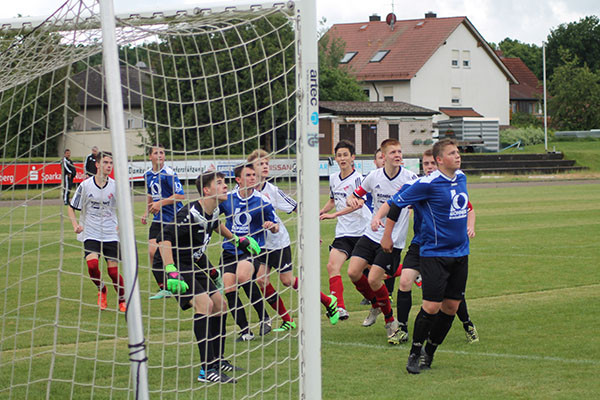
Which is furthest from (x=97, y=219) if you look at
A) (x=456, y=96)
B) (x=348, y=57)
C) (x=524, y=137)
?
(x=348, y=57)

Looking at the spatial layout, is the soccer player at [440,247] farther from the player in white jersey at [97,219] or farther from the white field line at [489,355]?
the player in white jersey at [97,219]

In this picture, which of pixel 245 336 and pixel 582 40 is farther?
pixel 582 40

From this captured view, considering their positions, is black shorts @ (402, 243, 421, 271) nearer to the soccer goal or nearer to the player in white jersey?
the soccer goal

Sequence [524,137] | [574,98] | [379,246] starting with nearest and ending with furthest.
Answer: [379,246]
[524,137]
[574,98]

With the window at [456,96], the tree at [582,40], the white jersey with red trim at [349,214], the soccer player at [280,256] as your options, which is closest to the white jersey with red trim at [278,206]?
the soccer player at [280,256]

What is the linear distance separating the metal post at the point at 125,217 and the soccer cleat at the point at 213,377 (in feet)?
5.98

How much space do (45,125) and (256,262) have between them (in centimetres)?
259

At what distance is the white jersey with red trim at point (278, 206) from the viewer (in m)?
8.10

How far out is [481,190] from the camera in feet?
100

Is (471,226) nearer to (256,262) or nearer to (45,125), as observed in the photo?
(256,262)

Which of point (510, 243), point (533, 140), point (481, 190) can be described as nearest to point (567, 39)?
point (533, 140)

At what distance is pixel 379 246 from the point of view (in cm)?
829

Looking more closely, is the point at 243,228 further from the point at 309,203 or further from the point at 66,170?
the point at 309,203

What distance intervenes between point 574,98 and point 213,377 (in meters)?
59.8
